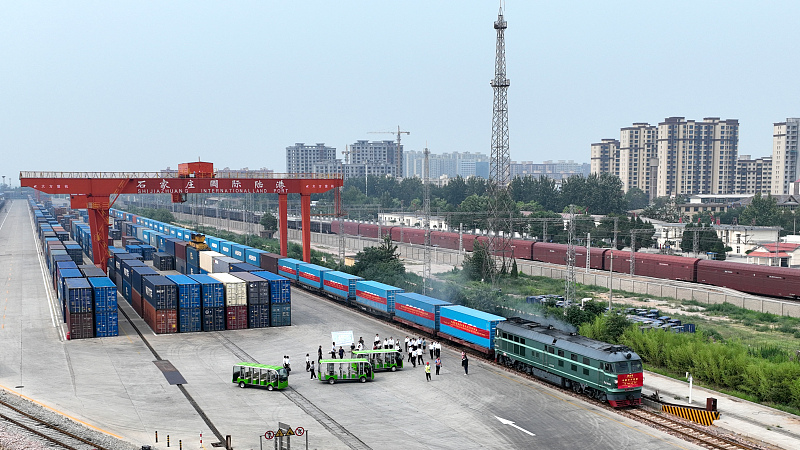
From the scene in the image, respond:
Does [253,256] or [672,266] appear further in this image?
[253,256]

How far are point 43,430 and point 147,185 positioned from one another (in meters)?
39.0

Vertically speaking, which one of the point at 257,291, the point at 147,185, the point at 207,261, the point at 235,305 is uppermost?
the point at 147,185

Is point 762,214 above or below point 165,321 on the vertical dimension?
above

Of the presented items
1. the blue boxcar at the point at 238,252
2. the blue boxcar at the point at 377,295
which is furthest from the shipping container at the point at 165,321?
the blue boxcar at the point at 238,252

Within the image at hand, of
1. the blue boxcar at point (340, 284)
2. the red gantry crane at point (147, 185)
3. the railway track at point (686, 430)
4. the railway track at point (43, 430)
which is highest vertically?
the red gantry crane at point (147, 185)

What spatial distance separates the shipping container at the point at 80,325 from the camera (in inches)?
1698

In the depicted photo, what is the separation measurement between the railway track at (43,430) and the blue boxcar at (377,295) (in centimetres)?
2547

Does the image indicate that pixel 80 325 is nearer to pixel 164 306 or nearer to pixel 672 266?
pixel 164 306

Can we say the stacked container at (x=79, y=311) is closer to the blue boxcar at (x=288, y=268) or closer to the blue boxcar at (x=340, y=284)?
the blue boxcar at (x=340, y=284)

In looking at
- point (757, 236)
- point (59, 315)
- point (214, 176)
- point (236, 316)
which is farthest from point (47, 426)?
point (757, 236)

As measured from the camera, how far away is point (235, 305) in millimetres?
46969

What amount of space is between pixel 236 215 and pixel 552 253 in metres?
116

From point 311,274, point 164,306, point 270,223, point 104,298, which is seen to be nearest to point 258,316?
point 164,306

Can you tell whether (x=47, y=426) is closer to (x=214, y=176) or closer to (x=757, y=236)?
(x=214, y=176)
